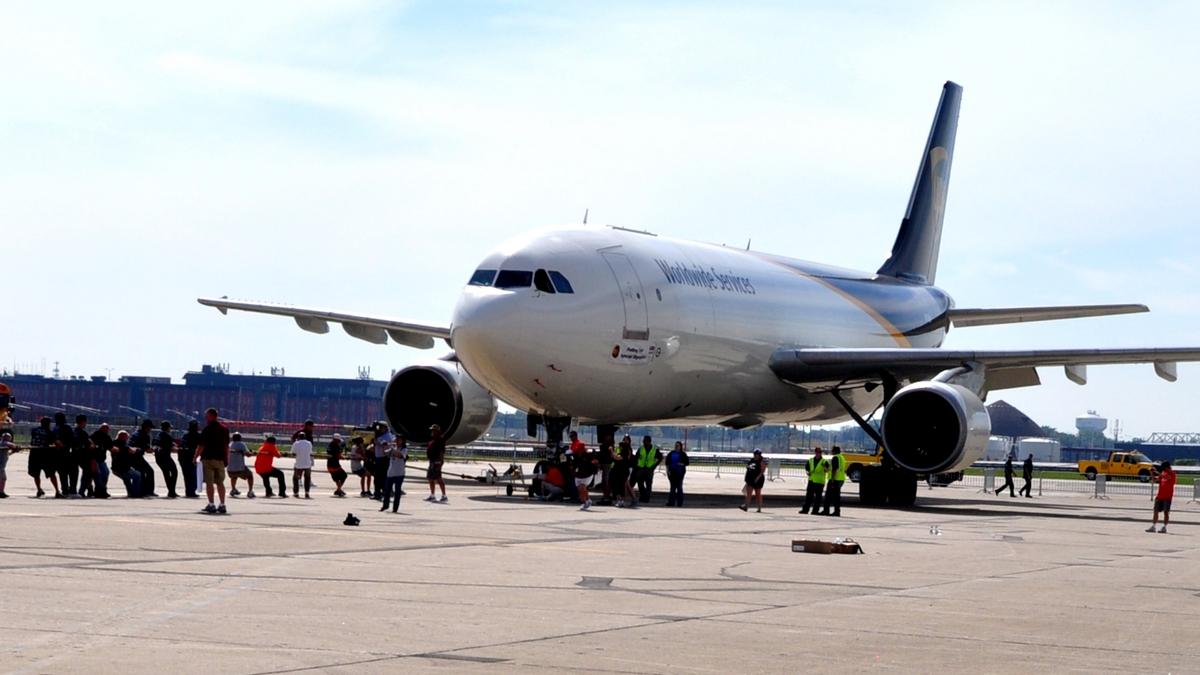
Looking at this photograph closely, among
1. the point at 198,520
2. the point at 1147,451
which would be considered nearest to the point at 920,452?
the point at 198,520

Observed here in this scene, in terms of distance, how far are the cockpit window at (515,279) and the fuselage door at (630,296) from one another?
1.68 metres

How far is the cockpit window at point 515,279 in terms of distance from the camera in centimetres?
2539

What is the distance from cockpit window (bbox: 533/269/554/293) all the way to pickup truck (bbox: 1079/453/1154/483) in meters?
49.9

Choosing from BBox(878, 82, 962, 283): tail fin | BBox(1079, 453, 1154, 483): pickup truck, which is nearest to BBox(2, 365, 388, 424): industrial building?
BBox(1079, 453, 1154, 483): pickup truck

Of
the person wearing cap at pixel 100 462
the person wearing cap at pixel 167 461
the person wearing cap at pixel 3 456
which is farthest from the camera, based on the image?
the person wearing cap at pixel 167 461

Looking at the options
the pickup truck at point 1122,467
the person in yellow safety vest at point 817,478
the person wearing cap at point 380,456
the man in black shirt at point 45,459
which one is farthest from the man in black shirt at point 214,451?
the pickup truck at point 1122,467

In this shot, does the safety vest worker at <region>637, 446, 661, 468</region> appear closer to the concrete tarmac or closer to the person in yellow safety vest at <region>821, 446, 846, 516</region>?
the person in yellow safety vest at <region>821, 446, 846, 516</region>

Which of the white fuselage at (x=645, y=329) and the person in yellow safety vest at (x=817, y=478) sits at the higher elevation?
the white fuselage at (x=645, y=329)

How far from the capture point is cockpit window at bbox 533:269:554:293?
25.4 metres

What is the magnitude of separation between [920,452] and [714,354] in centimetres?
392

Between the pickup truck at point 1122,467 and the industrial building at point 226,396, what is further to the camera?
the industrial building at point 226,396

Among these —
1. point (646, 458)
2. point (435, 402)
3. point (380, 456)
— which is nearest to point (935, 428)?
point (646, 458)

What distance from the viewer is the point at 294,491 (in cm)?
2586

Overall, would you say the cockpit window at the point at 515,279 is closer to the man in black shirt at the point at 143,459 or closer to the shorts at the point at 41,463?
the man in black shirt at the point at 143,459
